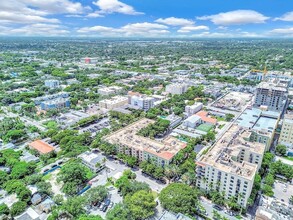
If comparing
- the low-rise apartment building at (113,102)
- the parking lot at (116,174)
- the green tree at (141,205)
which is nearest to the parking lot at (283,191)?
the parking lot at (116,174)

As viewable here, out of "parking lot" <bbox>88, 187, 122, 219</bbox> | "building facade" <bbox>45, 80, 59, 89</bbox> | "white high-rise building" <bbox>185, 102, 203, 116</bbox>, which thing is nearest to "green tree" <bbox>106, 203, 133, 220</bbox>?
"parking lot" <bbox>88, 187, 122, 219</bbox>

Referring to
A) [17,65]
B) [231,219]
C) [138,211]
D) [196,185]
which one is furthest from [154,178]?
[17,65]

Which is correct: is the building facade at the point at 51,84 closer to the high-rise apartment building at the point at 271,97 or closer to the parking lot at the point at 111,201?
the parking lot at the point at 111,201

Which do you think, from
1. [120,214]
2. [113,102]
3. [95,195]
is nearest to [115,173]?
[95,195]

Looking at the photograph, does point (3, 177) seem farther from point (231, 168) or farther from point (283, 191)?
point (283, 191)

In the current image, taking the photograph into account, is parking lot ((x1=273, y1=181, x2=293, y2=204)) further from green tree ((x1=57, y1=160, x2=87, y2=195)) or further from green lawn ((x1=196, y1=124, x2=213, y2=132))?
green tree ((x1=57, y1=160, x2=87, y2=195))

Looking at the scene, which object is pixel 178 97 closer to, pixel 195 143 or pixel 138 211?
pixel 195 143
